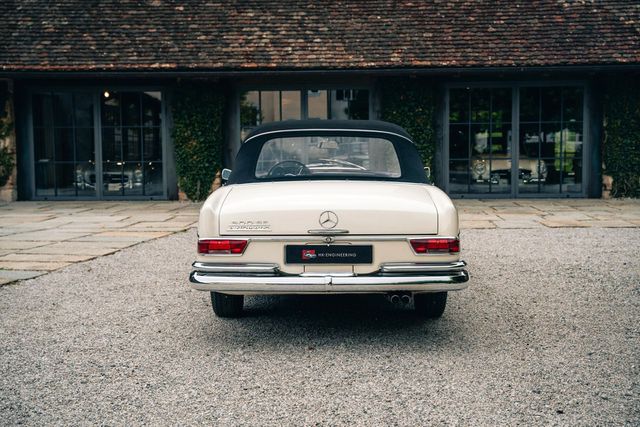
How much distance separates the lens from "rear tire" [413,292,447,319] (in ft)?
15.7

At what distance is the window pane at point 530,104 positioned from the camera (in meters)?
14.4

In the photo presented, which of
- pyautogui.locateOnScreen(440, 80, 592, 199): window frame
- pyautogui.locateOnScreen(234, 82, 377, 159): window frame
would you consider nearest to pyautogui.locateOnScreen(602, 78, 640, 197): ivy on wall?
pyautogui.locateOnScreen(440, 80, 592, 199): window frame

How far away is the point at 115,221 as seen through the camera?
36.5 feet

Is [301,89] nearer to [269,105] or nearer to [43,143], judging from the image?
[269,105]

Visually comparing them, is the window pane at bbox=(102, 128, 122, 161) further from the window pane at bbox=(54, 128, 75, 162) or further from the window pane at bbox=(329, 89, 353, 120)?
the window pane at bbox=(329, 89, 353, 120)

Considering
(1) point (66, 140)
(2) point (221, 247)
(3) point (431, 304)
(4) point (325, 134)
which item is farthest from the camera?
(1) point (66, 140)

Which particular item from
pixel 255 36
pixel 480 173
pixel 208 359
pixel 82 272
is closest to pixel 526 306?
pixel 208 359

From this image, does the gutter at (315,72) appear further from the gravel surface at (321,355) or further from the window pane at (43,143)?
the gravel surface at (321,355)

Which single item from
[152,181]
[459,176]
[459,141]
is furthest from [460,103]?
[152,181]

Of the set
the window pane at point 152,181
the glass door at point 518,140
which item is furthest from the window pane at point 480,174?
the window pane at point 152,181

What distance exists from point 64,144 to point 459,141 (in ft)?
28.4

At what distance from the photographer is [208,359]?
4031 mm

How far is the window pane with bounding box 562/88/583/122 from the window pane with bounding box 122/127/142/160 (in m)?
9.18

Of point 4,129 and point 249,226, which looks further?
point 4,129
